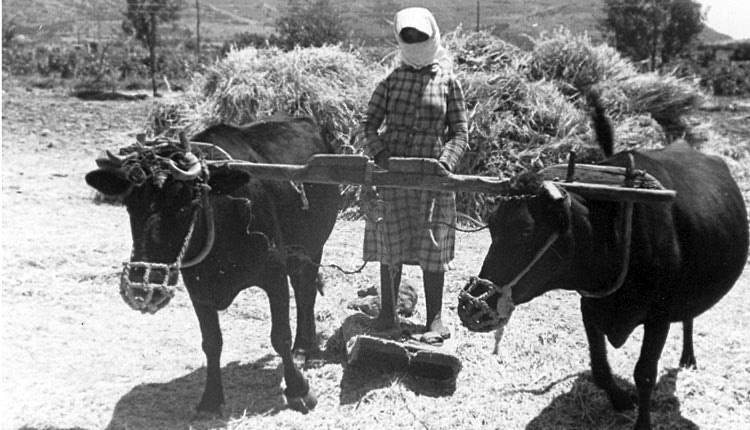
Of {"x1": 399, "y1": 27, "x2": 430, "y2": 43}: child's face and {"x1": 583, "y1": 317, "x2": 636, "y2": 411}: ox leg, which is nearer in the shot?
{"x1": 583, "y1": 317, "x2": 636, "y2": 411}: ox leg

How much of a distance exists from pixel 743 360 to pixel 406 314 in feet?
7.89

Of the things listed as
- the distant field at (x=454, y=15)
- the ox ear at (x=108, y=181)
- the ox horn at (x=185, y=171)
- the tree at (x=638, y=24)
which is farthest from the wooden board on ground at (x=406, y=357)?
the distant field at (x=454, y=15)

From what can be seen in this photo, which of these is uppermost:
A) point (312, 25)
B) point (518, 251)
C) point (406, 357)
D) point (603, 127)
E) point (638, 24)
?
point (638, 24)

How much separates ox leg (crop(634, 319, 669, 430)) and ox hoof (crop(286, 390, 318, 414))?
6.14 feet

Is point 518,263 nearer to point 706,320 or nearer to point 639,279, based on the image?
point 639,279

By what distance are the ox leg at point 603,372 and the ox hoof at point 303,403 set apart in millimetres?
1712

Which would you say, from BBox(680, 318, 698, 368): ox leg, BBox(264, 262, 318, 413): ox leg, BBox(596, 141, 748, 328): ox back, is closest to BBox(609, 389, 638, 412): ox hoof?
BBox(596, 141, 748, 328): ox back

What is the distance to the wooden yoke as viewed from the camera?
11.2 ft

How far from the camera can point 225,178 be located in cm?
379

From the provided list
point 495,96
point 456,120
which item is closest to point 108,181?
point 456,120

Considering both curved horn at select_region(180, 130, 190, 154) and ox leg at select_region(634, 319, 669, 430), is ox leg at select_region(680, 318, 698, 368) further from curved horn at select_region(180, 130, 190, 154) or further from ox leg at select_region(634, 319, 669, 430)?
curved horn at select_region(180, 130, 190, 154)

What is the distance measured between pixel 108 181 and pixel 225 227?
2.32 ft

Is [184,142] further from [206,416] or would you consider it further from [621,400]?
[621,400]

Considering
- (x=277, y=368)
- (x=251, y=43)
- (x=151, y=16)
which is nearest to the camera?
(x=277, y=368)
